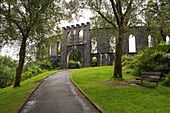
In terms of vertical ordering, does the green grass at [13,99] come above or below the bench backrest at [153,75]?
below

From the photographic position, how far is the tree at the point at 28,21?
9016 mm

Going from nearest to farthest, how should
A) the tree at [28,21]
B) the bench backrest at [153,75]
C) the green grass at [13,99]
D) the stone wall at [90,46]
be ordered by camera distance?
the green grass at [13,99]
the bench backrest at [153,75]
the tree at [28,21]
the stone wall at [90,46]

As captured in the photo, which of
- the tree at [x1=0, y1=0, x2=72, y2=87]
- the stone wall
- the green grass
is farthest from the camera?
the stone wall

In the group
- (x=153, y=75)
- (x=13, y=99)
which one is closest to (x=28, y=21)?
(x=13, y=99)

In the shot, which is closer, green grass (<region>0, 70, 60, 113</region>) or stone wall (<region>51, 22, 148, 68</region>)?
green grass (<region>0, 70, 60, 113</region>)

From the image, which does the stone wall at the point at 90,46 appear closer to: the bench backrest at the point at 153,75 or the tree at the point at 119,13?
the tree at the point at 119,13

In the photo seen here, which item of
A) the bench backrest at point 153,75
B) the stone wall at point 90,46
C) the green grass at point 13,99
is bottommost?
the green grass at point 13,99

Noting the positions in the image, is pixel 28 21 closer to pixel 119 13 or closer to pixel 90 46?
pixel 119 13

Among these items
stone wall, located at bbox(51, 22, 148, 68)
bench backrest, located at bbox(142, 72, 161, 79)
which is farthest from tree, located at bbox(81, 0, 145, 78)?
stone wall, located at bbox(51, 22, 148, 68)

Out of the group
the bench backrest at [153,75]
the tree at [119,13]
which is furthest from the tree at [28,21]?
the bench backrest at [153,75]

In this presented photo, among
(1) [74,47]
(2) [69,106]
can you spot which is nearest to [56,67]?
(1) [74,47]

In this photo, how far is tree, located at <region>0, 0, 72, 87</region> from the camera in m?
9.02

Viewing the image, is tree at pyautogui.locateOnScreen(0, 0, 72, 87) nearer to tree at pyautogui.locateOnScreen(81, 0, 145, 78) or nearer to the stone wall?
tree at pyautogui.locateOnScreen(81, 0, 145, 78)

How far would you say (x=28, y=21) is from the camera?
32.2 ft
